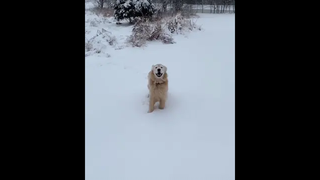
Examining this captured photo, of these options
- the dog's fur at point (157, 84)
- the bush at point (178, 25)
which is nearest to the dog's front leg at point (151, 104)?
the dog's fur at point (157, 84)

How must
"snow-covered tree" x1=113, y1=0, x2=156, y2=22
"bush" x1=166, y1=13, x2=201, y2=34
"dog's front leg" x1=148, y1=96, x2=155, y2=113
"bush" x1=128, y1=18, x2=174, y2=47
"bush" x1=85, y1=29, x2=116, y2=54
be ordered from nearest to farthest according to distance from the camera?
"dog's front leg" x1=148, y1=96, x2=155, y2=113
"bush" x1=85, y1=29, x2=116, y2=54
"bush" x1=128, y1=18, x2=174, y2=47
"bush" x1=166, y1=13, x2=201, y2=34
"snow-covered tree" x1=113, y1=0, x2=156, y2=22

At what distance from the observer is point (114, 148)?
2.89 metres

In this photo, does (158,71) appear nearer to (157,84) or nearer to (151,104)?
(157,84)

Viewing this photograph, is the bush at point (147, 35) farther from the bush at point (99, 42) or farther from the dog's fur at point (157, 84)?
the dog's fur at point (157, 84)

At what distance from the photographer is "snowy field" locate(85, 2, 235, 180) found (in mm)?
2477

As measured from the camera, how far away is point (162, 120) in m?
3.55

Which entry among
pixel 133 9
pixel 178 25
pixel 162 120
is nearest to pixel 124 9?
pixel 133 9

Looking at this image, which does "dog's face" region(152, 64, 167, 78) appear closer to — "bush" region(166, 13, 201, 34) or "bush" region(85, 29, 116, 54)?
"bush" region(85, 29, 116, 54)

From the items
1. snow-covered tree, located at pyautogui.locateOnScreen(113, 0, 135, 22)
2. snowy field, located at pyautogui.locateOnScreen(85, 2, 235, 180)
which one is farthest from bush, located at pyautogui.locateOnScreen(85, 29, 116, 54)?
snow-covered tree, located at pyautogui.locateOnScreen(113, 0, 135, 22)

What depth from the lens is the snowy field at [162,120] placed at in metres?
2.48
